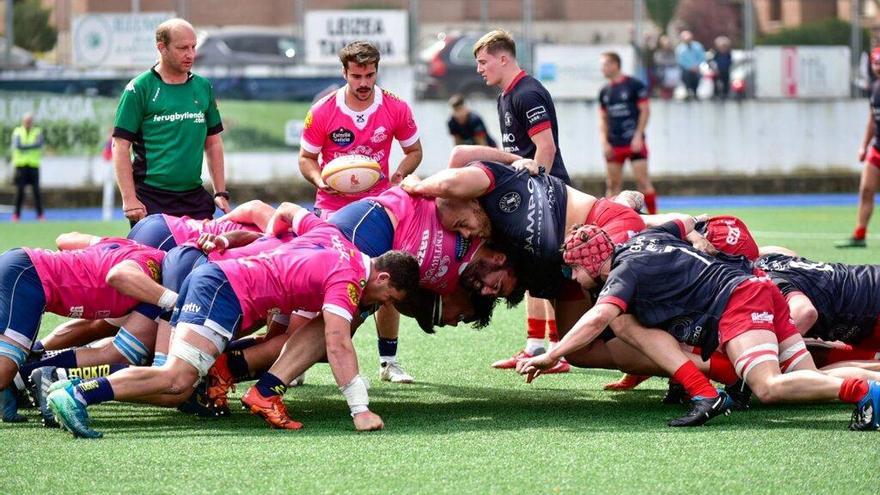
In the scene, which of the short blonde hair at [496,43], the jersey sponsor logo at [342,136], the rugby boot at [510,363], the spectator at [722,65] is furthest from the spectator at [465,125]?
the rugby boot at [510,363]

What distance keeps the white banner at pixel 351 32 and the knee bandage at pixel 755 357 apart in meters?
19.8

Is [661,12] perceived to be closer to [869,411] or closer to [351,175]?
[351,175]

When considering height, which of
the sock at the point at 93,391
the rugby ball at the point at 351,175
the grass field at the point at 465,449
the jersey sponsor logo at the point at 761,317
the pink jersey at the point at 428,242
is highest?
the rugby ball at the point at 351,175

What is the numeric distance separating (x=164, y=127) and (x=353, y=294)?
9.25ft

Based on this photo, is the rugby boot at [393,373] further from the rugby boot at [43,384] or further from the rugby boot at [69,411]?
the rugby boot at [69,411]

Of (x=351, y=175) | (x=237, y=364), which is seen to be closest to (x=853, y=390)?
(x=237, y=364)

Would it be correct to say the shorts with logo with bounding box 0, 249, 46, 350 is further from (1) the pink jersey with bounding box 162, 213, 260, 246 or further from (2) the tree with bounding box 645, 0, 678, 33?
(2) the tree with bounding box 645, 0, 678, 33

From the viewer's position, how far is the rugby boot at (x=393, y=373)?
8250 mm

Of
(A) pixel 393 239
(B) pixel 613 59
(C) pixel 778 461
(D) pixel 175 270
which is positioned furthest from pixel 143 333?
(B) pixel 613 59

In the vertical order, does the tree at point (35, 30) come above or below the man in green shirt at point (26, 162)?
above

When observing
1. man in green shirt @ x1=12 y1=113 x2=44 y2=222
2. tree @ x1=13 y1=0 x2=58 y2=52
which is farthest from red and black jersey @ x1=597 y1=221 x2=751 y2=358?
tree @ x1=13 y1=0 x2=58 y2=52

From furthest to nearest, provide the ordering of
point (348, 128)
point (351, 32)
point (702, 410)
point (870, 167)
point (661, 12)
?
1. point (661, 12)
2. point (351, 32)
3. point (870, 167)
4. point (348, 128)
5. point (702, 410)

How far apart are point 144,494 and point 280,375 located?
5.17ft

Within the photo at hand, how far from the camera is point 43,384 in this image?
22.4 ft
